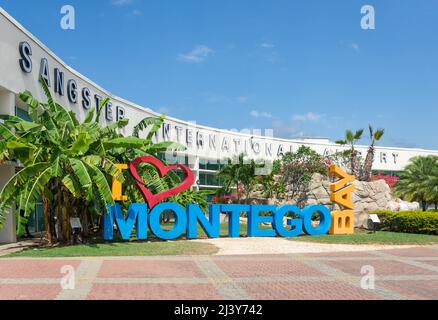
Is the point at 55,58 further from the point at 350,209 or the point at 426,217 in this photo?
the point at 426,217

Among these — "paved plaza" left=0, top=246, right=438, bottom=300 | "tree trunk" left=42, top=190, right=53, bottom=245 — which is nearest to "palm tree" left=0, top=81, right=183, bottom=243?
"tree trunk" left=42, top=190, right=53, bottom=245

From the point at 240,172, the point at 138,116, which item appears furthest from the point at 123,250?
the point at 240,172

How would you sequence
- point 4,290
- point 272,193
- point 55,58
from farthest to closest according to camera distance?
point 272,193 < point 55,58 < point 4,290

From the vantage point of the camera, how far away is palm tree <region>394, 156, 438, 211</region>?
117ft

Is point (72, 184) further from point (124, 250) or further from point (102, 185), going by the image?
point (124, 250)

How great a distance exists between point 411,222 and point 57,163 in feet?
59.1

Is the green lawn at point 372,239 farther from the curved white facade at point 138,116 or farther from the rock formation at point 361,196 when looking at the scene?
the curved white facade at point 138,116

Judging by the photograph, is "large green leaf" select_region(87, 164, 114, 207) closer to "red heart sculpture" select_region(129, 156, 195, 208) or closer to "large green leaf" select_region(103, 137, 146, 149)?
"large green leaf" select_region(103, 137, 146, 149)

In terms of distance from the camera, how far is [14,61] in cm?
1833

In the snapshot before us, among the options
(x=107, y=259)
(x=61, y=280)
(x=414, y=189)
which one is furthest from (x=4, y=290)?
(x=414, y=189)

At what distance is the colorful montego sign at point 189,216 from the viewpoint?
18516 mm

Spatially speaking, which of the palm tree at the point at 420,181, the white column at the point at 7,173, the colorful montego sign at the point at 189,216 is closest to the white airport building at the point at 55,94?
the white column at the point at 7,173

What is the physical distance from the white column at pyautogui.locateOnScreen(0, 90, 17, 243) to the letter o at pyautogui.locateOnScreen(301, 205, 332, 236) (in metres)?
12.9
